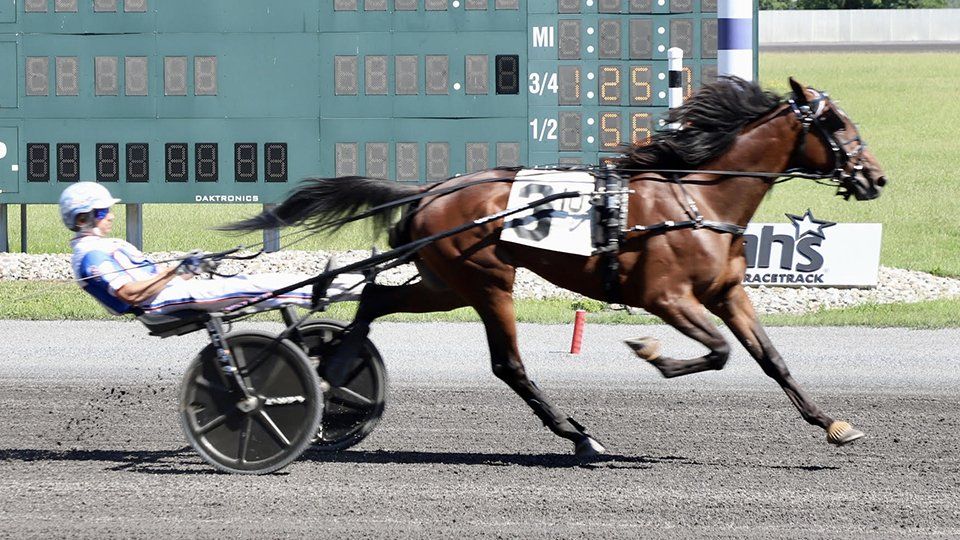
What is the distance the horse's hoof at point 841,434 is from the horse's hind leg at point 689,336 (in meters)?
0.57

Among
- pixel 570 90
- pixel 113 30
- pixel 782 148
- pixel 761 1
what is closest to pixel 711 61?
pixel 570 90

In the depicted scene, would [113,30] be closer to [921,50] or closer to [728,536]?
[728,536]

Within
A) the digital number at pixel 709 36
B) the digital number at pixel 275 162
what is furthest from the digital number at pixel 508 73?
the digital number at pixel 275 162

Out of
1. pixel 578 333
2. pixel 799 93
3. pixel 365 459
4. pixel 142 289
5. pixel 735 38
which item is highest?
pixel 735 38

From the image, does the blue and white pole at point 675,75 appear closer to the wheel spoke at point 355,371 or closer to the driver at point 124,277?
the wheel spoke at point 355,371

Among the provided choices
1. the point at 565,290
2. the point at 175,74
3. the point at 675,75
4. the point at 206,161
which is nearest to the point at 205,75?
the point at 175,74

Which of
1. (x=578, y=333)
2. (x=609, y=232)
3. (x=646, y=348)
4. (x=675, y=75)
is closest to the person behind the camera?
(x=646, y=348)

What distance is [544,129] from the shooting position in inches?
520

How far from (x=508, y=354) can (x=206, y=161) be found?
7.37m

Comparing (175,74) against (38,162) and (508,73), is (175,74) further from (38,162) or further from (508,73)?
(508,73)

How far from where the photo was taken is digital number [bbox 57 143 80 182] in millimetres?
13625

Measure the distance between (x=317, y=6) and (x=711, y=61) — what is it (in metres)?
3.52

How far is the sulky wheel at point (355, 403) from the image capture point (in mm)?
6957

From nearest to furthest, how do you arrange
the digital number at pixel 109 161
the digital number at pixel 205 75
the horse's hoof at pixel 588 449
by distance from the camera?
the horse's hoof at pixel 588 449
the digital number at pixel 205 75
the digital number at pixel 109 161
